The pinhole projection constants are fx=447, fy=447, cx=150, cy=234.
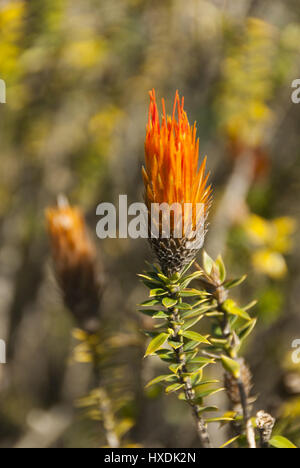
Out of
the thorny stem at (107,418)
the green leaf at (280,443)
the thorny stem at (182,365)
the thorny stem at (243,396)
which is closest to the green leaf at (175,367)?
the thorny stem at (182,365)

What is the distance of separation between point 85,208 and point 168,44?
932 millimetres

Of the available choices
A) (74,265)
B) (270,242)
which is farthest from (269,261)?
(74,265)

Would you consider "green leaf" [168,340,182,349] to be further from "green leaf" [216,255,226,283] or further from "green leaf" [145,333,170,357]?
"green leaf" [216,255,226,283]

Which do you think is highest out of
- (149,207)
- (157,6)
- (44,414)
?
(157,6)

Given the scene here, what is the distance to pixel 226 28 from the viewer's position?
1915 mm

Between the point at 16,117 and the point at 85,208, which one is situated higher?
the point at 16,117

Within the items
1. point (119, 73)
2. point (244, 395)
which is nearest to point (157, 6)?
point (119, 73)

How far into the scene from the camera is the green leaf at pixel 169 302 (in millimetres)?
650

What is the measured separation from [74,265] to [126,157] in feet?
5.08

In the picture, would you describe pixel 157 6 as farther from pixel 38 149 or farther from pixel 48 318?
pixel 48 318

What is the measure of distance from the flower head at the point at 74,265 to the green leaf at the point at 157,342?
1.48 feet

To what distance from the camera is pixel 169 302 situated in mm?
657

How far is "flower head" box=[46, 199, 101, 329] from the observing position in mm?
1074

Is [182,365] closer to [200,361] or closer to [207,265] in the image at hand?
[200,361]
